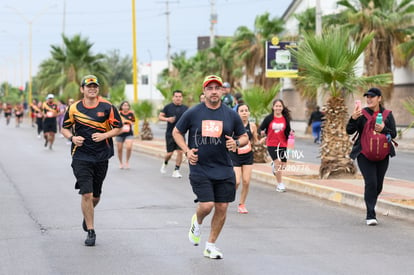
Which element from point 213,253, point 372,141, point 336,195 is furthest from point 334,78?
point 213,253

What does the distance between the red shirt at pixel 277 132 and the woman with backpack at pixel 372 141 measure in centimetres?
350

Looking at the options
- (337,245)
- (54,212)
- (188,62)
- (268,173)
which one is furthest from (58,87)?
(337,245)

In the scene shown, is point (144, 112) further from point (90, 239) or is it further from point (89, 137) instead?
point (90, 239)

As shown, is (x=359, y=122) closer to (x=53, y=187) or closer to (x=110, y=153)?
(x=110, y=153)

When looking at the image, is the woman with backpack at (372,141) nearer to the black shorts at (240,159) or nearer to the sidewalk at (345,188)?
the sidewalk at (345,188)

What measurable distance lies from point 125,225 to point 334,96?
676 centimetres

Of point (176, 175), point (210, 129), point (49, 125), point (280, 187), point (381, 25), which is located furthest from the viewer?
point (381, 25)

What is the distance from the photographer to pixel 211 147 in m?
7.74

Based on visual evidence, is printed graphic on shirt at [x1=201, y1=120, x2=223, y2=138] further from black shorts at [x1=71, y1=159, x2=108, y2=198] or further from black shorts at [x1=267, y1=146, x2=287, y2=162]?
black shorts at [x1=267, y1=146, x2=287, y2=162]

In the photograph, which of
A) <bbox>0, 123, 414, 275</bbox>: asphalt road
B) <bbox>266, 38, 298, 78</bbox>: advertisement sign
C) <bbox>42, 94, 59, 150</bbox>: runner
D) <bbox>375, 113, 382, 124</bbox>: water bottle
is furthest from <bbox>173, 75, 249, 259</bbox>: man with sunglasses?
<bbox>266, 38, 298, 78</bbox>: advertisement sign

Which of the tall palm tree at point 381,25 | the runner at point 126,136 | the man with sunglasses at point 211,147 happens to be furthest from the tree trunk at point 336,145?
the tall palm tree at point 381,25

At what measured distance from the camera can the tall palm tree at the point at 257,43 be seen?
142 feet

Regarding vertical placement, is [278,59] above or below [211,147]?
above

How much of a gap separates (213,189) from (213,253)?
64 centimetres
